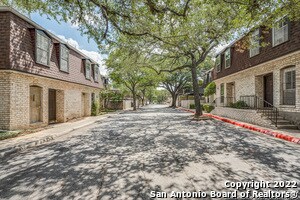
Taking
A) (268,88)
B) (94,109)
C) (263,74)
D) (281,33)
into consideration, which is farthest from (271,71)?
(94,109)

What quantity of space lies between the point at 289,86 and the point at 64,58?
50.6 feet

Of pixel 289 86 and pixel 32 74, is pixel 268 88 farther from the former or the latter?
pixel 32 74

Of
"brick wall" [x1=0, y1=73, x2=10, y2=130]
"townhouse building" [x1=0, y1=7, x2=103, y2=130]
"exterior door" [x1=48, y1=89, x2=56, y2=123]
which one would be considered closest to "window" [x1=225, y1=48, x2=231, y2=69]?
"townhouse building" [x1=0, y1=7, x2=103, y2=130]

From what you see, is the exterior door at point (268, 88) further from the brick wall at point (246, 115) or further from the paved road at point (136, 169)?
the paved road at point (136, 169)

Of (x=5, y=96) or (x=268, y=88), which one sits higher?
(x=268, y=88)

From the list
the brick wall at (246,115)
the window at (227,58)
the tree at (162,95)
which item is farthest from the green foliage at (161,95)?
the brick wall at (246,115)

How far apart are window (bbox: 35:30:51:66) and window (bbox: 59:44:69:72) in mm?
1399

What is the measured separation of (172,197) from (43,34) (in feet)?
38.6

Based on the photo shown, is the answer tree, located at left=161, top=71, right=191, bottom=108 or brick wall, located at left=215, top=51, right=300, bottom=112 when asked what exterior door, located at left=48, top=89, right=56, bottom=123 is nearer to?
brick wall, located at left=215, top=51, right=300, bottom=112

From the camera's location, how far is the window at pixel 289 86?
33.2 ft

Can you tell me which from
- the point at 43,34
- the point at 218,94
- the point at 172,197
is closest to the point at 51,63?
the point at 43,34

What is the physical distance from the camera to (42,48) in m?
10.6

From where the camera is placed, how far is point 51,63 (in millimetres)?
11445

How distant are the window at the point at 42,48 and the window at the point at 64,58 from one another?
1.40 meters
